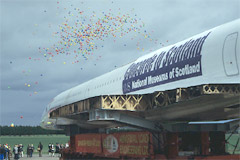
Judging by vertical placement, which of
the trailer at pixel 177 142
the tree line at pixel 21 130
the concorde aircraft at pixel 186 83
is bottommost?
the trailer at pixel 177 142

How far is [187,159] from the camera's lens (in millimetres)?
19703

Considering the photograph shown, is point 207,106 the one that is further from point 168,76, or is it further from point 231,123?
point 231,123

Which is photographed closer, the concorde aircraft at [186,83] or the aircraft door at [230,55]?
the aircraft door at [230,55]

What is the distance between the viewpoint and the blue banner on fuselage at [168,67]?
18359mm

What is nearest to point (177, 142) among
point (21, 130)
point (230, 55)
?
point (230, 55)

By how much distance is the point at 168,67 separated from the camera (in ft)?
67.6

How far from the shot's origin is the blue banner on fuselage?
18359 millimetres

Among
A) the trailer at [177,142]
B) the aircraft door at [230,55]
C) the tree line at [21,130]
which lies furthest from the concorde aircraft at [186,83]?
the tree line at [21,130]

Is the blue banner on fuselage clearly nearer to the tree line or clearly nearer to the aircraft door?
the aircraft door

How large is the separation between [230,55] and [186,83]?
3.13m

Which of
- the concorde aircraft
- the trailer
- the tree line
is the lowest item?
the trailer

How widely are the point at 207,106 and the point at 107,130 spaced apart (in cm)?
1830

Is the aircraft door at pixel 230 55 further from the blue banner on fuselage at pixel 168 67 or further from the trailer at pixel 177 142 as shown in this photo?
the trailer at pixel 177 142

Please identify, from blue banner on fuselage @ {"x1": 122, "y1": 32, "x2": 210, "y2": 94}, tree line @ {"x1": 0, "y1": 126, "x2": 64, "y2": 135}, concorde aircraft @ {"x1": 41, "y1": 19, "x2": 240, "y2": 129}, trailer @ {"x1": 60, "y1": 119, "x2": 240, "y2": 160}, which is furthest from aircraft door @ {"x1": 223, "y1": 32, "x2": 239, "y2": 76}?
tree line @ {"x1": 0, "y1": 126, "x2": 64, "y2": 135}
